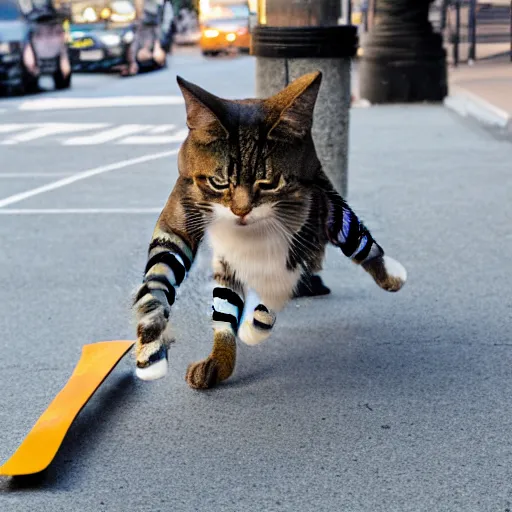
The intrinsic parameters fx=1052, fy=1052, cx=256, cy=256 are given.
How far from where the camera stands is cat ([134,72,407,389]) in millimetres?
3732

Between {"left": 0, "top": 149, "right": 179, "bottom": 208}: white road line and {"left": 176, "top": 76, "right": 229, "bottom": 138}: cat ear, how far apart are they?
5.30 m

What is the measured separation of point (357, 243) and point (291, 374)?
2.25ft

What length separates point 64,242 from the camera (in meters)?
7.37

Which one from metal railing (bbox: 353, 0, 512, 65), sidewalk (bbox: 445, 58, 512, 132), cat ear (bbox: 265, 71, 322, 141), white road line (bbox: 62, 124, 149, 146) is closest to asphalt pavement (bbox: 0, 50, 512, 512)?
cat ear (bbox: 265, 71, 322, 141)

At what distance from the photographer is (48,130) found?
543 inches

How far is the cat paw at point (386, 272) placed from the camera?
4.45 meters

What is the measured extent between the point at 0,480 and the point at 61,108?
1369 cm

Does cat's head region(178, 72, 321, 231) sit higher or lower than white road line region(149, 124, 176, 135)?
higher

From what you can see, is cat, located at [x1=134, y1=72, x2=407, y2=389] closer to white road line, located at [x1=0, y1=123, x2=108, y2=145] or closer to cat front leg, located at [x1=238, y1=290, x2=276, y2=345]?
cat front leg, located at [x1=238, y1=290, x2=276, y2=345]

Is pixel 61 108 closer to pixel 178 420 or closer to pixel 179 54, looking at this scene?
pixel 178 420

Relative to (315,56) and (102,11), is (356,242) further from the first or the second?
(102,11)

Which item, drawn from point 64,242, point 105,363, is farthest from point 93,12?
point 105,363

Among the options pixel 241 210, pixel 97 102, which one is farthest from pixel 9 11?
pixel 241 210

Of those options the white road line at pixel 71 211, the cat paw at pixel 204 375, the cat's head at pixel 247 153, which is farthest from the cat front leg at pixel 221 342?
the white road line at pixel 71 211
